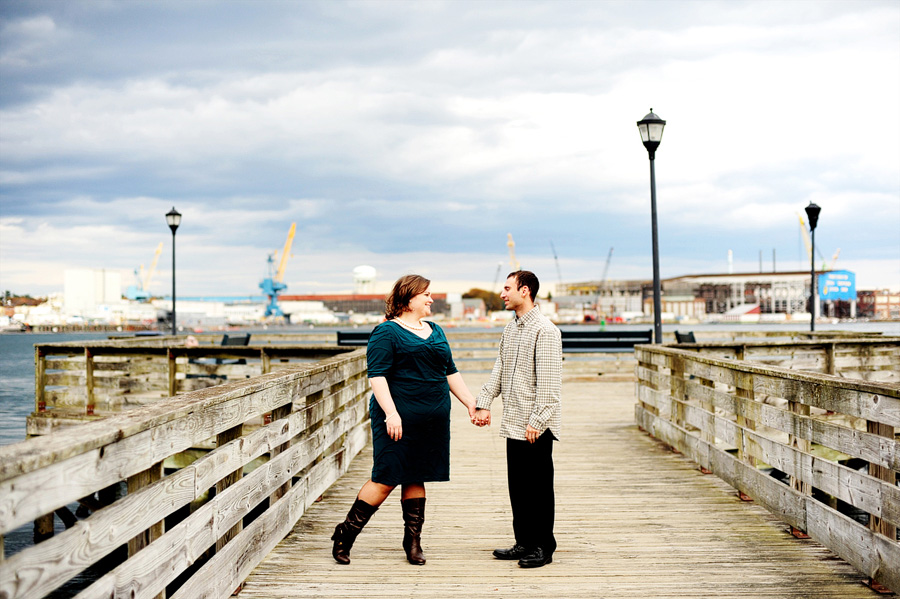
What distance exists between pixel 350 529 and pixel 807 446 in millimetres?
3179

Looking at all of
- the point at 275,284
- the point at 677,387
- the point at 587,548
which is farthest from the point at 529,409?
the point at 275,284

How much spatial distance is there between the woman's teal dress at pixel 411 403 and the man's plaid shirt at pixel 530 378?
0.31m

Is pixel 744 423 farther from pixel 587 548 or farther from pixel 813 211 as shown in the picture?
pixel 813 211

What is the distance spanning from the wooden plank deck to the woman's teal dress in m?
0.62

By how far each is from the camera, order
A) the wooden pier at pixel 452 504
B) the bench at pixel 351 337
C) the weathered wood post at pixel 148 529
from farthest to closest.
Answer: the bench at pixel 351 337, the weathered wood post at pixel 148 529, the wooden pier at pixel 452 504

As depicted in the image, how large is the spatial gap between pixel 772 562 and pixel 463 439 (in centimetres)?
555

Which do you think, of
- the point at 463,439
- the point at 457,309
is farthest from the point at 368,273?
the point at 463,439

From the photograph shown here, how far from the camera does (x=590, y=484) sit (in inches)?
282

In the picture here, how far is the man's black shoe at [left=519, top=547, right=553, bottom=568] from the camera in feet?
15.5

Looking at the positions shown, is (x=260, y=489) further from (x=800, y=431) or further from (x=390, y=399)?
(x=800, y=431)

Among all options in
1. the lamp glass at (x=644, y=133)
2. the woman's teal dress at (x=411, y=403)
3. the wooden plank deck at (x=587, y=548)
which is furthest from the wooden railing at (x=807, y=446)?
the lamp glass at (x=644, y=133)

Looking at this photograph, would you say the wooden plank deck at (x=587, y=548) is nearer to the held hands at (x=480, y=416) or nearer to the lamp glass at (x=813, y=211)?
the held hands at (x=480, y=416)

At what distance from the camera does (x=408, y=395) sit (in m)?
4.59

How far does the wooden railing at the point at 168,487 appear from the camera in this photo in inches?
91.6
